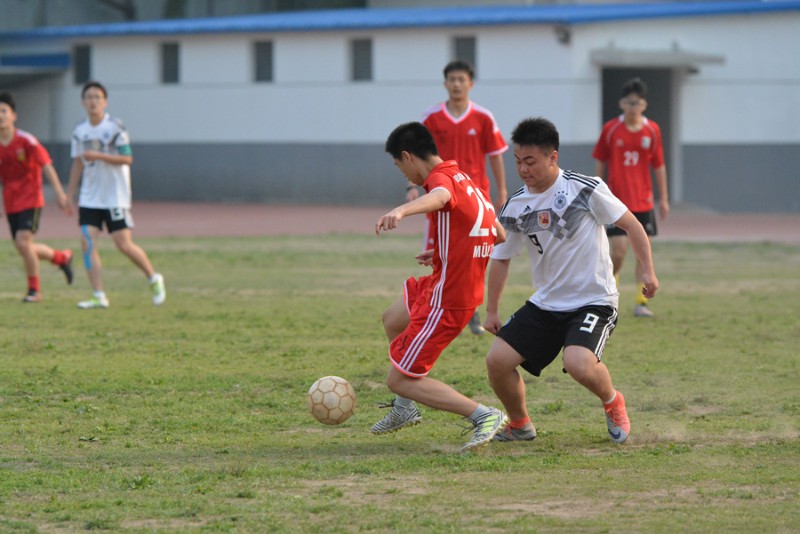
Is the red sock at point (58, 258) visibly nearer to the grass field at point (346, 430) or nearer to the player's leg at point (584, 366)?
the grass field at point (346, 430)

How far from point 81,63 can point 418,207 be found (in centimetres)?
2712

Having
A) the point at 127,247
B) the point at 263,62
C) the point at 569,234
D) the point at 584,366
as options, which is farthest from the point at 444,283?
the point at 263,62

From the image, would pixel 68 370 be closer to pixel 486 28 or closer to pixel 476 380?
pixel 476 380

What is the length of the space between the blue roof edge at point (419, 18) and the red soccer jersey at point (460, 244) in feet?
66.3

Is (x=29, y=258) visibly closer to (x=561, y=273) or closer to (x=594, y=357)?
(x=561, y=273)

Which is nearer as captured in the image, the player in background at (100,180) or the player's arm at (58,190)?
the player's arm at (58,190)

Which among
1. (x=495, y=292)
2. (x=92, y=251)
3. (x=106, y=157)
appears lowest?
(x=92, y=251)

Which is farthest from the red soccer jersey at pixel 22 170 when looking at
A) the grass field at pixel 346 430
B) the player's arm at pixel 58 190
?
the grass field at pixel 346 430

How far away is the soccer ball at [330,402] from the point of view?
6.69m

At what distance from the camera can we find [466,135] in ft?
33.3

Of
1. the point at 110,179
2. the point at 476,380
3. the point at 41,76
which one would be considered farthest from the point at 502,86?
the point at 476,380

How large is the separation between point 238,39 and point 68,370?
70.0 ft

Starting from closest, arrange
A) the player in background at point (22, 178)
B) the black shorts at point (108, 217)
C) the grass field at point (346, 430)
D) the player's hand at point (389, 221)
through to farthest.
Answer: the grass field at point (346, 430), the player's hand at point (389, 221), the black shorts at point (108, 217), the player in background at point (22, 178)

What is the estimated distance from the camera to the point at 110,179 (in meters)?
12.0
